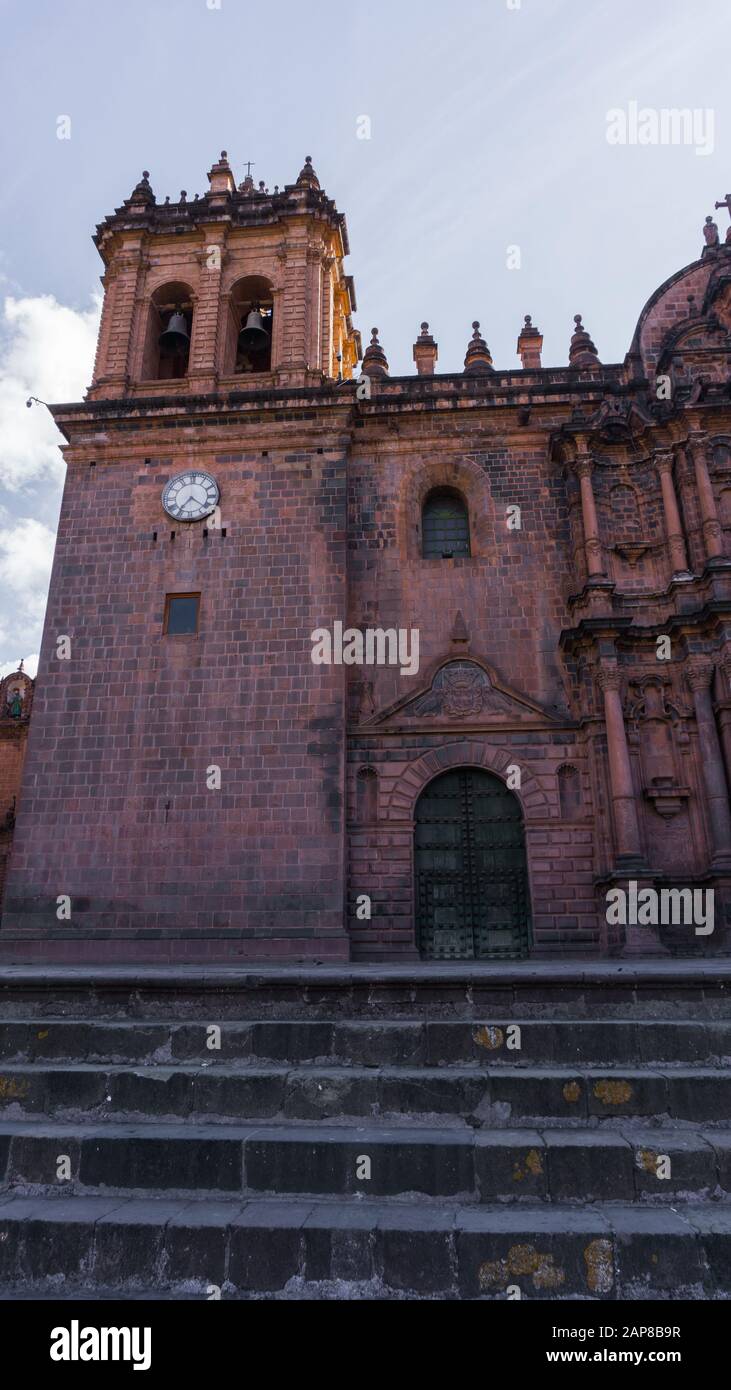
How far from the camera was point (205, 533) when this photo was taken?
49.0 feet

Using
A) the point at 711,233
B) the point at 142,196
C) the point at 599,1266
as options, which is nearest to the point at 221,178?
the point at 142,196

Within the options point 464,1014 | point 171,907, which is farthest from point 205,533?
point 464,1014

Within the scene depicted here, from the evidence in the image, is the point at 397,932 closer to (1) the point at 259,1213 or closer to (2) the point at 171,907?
(2) the point at 171,907

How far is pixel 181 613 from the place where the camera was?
14539mm

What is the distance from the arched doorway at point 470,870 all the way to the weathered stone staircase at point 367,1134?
21.5ft

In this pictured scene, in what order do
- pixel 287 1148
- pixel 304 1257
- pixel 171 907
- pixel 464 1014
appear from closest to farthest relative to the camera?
pixel 304 1257, pixel 287 1148, pixel 464 1014, pixel 171 907

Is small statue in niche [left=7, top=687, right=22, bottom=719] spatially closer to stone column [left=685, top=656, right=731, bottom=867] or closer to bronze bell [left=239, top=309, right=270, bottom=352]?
bronze bell [left=239, top=309, right=270, bottom=352]

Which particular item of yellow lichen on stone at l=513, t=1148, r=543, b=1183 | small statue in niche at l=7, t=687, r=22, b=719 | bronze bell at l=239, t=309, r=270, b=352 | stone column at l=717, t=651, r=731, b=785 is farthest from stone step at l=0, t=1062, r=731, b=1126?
small statue in niche at l=7, t=687, r=22, b=719

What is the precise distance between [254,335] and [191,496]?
476 centimetres

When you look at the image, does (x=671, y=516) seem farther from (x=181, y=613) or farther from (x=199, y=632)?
(x=181, y=613)

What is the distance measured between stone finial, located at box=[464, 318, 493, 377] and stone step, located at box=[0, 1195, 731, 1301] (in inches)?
595

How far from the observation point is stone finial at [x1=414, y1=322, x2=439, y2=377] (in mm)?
17203
